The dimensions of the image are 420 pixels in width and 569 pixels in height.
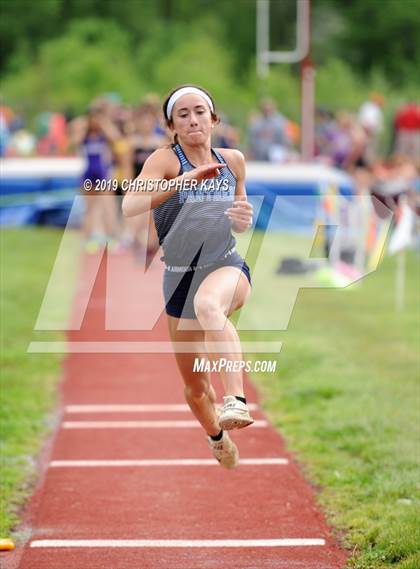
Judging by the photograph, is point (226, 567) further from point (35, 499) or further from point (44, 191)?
point (44, 191)

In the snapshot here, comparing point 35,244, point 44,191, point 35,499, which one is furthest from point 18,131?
point 35,499

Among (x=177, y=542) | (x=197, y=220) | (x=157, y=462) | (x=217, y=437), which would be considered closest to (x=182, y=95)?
(x=197, y=220)

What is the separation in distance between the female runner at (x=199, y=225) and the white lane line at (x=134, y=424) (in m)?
2.78

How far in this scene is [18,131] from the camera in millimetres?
37438

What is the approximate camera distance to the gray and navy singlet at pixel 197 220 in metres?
5.75

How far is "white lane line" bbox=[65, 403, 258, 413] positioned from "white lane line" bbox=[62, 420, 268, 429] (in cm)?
33

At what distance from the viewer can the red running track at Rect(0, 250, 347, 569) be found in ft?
19.6

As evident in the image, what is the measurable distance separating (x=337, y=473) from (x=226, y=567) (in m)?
1.76

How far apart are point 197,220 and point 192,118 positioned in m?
0.49

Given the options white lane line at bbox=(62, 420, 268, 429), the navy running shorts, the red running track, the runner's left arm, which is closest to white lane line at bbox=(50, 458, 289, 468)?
the red running track

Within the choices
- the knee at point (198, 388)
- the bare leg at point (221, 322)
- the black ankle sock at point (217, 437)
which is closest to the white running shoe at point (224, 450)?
the black ankle sock at point (217, 437)

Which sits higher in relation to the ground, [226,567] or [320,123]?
[226,567]

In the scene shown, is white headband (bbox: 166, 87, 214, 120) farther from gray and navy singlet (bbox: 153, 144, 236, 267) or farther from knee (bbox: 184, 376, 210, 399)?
knee (bbox: 184, 376, 210, 399)

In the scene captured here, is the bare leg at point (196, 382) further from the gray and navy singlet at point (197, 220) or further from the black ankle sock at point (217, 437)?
the gray and navy singlet at point (197, 220)
